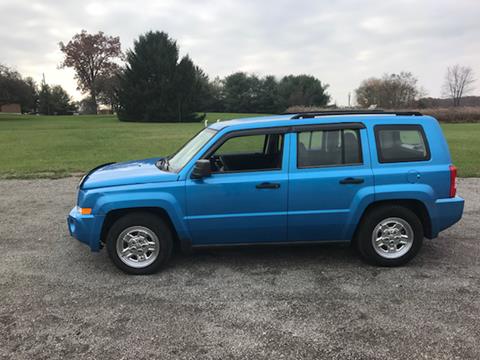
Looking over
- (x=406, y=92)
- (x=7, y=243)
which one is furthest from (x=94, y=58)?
(x=7, y=243)

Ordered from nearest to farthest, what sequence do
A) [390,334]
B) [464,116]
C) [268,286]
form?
[390,334] < [268,286] < [464,116]

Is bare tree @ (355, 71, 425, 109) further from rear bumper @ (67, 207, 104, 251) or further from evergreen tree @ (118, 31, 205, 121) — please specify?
rear bumper @ (67, 207, 104, 251)

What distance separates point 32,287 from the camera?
4.29 m

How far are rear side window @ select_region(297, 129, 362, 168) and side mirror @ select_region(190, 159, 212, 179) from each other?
1056 millimetres

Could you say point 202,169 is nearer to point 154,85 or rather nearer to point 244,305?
point 244,305

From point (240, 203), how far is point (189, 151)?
0.99 metres

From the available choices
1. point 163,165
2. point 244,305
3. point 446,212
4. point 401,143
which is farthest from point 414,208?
point 163,165

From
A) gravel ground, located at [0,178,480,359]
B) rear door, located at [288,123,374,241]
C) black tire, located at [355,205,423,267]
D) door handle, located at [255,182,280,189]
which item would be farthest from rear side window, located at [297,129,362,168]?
gravel ground, located at [0,178,480,359]

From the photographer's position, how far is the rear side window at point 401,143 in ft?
15.0

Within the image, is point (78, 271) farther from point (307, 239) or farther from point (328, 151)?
point (328, 151)

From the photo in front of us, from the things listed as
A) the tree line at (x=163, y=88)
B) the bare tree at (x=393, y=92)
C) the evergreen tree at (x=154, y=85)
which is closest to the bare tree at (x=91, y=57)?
the tree line at (x=163, y=88)

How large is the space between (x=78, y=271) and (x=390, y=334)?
3.41 metres

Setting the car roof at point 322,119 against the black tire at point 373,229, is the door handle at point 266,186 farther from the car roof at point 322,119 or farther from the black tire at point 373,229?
the black tire at point 373,229

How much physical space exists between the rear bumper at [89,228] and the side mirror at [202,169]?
1147mm
